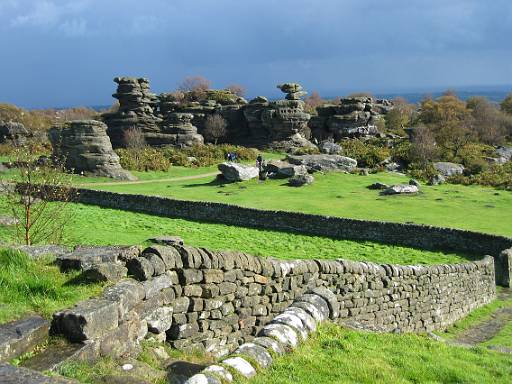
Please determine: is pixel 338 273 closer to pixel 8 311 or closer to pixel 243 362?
pixel 243 362

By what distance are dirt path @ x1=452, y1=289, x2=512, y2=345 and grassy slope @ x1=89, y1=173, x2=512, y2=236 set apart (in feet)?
30.2

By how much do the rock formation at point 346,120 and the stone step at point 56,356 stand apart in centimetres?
7208

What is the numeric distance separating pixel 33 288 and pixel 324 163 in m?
44.8

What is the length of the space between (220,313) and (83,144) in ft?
146

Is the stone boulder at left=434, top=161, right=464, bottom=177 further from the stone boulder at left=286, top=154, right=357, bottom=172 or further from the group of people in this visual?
the group of people

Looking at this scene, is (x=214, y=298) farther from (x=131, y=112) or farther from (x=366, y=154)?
(x=131, y=112)

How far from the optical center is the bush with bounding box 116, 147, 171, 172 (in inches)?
2162

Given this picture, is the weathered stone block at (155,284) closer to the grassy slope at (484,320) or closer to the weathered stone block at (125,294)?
the weathered stone block at (125,294)

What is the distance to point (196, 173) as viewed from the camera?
5472cm

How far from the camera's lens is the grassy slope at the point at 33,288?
6770 mm

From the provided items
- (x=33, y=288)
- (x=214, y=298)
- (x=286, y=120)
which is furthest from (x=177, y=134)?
(x=33, y=288)

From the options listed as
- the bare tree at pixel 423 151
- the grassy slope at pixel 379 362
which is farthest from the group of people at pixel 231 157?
the grassy slope at pixel 379 362

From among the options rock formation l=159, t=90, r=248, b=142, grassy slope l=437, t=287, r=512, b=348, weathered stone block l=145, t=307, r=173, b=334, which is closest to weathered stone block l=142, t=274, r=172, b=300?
weathered stone block l=145, t=307, r=173, b=334

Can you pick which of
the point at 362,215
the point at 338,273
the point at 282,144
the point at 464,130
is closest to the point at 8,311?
the point at 338,273
